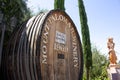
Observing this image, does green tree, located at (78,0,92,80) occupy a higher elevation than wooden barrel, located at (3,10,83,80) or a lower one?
higher

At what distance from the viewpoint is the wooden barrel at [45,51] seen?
95.8 inches

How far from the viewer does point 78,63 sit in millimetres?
3268

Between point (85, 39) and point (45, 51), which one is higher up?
point (85, 39)

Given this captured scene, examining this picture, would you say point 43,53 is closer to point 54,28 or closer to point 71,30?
point 54,28

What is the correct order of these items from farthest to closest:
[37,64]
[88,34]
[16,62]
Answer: [88,34], [16,62], [37,64]

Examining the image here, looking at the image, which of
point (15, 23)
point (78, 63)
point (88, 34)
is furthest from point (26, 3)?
point (88, 34)

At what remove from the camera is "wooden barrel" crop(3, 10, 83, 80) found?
7.98 ft

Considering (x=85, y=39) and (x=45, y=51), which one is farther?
(x=85, y=39)

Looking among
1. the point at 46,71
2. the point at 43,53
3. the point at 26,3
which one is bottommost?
the point at 46,71

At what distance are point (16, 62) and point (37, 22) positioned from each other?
581mm

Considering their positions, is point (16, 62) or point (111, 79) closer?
point (16, 62)

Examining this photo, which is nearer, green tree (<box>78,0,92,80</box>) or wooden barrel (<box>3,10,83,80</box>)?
wooden barrel (<box>3,10,83,80</box>)

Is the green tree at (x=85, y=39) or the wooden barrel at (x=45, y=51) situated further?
the green tree at (x=85, y=39)

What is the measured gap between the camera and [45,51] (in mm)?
2619
